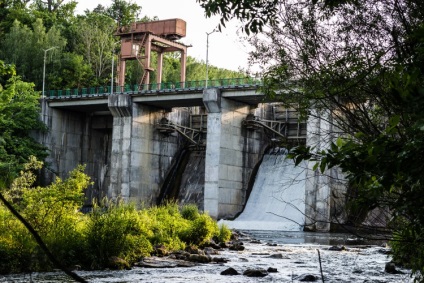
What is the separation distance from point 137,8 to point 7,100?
117 ft

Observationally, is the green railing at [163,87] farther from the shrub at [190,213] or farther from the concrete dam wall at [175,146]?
the shrub at [190,213]

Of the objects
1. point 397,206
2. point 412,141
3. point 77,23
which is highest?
point 77,23

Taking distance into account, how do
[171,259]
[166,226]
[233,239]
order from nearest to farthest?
[171,259] < [166,226] < [233,239]

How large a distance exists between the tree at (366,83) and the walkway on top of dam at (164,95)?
2953 centimetres

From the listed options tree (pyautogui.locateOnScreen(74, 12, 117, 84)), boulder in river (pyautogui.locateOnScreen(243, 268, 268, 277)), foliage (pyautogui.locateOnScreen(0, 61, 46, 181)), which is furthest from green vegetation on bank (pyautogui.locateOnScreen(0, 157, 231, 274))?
tree (pyautogui.locateOnScreen(74, 12, 117, 84))

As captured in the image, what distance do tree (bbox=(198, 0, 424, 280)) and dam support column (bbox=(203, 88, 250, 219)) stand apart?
3118cm

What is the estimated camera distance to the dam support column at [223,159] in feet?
145

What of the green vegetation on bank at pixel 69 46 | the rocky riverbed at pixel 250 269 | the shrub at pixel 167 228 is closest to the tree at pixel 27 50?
the green vegetation on bank at pixel 69 46

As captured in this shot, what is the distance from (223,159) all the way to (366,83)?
1361 inches

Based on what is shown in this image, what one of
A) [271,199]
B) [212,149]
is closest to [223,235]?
[212,149]

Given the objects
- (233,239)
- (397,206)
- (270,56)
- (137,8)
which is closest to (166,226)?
(233,239)

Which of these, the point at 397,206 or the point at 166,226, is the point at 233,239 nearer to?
the point at 166,226

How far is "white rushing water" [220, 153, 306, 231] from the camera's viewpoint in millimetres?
42875

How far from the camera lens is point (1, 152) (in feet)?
152
